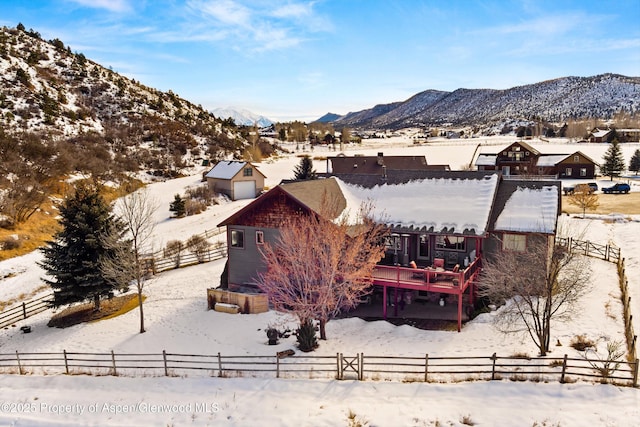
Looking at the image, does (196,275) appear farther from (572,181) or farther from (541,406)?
(572,181)

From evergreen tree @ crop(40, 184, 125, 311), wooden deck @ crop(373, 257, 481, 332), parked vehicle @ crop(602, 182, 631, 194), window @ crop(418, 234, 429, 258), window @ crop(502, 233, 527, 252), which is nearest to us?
wooden deck @ crop(373, 257, 481, 332)

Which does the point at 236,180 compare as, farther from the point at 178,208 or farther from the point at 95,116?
the point at 95,116

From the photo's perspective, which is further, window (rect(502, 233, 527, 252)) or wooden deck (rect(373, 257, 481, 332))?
window (rect(502, 233, 527, 252))

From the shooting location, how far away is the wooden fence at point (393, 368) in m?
14.3

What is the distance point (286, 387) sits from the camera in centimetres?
1466

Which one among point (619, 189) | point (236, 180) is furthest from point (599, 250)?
point (236, 180)

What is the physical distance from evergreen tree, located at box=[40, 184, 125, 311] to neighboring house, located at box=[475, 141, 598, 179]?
6628cm

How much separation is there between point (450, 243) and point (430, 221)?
1701mm

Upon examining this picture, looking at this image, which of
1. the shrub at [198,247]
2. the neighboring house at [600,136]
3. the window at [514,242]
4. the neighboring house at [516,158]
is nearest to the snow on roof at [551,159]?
the neighboring house at [516,158]

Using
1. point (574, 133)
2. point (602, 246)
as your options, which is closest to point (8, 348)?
point (602, 246)

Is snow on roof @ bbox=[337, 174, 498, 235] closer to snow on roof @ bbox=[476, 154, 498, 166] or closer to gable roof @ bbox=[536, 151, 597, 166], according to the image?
snow on roof @ bbox=[476, 154, 498, 166]

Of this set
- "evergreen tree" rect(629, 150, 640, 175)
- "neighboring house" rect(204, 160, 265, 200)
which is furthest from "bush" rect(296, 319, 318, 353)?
"evergreen tree" rect(629, 150, 640, 175)

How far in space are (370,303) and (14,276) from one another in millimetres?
27569

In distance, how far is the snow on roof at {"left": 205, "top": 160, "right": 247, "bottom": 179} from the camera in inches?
2355
